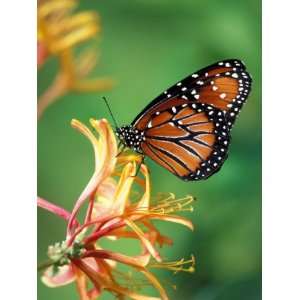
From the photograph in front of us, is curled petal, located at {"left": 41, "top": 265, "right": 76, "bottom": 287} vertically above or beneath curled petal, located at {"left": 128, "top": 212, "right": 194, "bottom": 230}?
beneath

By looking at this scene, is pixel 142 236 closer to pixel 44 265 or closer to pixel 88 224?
pixel 88 224

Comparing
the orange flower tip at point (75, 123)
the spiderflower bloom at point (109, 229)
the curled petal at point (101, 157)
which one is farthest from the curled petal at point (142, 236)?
the orange flower tip at point (75, 123)

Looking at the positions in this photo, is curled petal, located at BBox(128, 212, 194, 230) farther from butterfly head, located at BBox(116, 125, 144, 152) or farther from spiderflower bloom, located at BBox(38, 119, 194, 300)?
butterfly head, located at BBox(116, 125, 144, 152)

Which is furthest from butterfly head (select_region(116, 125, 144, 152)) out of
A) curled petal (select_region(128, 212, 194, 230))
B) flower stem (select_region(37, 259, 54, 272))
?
flower stem (select_region(37, 259, 54, 272))

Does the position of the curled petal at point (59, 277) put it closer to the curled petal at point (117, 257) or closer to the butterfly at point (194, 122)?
the curled petal at point (117, 257)

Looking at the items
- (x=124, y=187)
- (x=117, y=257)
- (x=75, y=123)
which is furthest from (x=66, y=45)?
(x=117, y=257)

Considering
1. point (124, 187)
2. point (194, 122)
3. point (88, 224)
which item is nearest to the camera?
point (88, 224)
